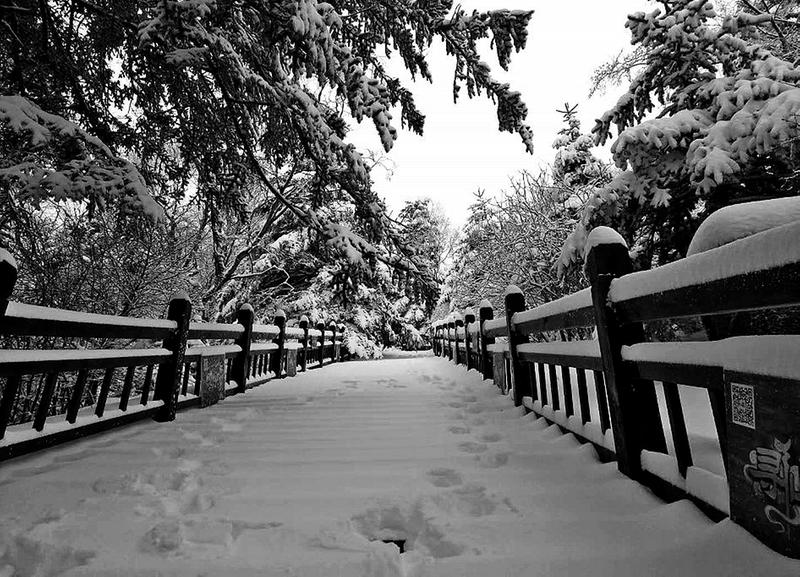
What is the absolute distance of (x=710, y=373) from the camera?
174cm

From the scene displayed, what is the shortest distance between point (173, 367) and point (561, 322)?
3.72 metres

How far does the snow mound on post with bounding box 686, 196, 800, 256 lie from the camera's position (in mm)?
1794

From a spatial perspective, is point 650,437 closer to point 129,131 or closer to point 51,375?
point 51,375

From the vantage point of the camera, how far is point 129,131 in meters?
6.38

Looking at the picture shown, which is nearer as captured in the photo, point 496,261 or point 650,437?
point 650,437

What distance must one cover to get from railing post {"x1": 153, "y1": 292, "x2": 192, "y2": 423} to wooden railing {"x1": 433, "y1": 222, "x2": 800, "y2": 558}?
3.67 metres

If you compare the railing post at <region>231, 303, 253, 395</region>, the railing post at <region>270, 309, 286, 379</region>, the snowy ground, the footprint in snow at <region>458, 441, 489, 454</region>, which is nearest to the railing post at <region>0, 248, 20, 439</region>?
the snowy ground

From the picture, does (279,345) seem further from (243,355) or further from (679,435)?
(679,435)

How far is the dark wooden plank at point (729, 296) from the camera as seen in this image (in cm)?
134

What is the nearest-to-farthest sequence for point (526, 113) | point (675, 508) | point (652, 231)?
1. point (675, 508)
2. point (526, 113)
3. point (652, 231)

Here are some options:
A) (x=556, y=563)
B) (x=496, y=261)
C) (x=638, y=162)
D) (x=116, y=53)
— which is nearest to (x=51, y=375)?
(x=556, y=563)

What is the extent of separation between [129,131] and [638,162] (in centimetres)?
724

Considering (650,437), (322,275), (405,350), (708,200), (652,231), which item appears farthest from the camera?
(405,350)

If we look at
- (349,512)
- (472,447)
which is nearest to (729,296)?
(349,512)
